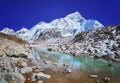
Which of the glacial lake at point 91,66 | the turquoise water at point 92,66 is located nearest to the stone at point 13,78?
the glacial lake at point 91,66

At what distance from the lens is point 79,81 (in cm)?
1952

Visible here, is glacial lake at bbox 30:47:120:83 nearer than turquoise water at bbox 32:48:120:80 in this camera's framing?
Yes

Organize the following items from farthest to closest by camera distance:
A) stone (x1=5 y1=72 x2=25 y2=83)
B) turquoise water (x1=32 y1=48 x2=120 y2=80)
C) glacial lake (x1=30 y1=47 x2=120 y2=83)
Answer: turquoise water (x1=32 y1=48 x2=120 y2=80), glacial lake (x1=30 y1=47 x2=120 y2=83), stone (x1=5 y1=72 x2=25 y2=83)

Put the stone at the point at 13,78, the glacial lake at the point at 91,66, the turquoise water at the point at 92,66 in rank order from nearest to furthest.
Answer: the stone at the point at 13,78, the glacial lake at the point at 91,66, the turquoise water at the point at 92,66

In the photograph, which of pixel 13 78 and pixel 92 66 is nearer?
pixel 13 78

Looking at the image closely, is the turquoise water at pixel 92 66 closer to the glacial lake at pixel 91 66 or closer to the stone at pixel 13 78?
the glacial lake at pixel 91 66

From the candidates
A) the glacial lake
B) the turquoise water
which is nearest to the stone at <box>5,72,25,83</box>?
the glacial lake

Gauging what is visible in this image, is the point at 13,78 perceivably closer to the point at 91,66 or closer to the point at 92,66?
the point at 91,66

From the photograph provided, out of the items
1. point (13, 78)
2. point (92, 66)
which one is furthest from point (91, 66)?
point (13, 78)

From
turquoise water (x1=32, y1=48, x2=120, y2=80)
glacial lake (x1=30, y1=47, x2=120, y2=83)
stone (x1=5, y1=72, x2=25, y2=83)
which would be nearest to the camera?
stone (x1=5, y1=72, x2=25, y2=83)

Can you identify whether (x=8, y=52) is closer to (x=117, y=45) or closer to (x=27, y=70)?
(x=27, y=70)

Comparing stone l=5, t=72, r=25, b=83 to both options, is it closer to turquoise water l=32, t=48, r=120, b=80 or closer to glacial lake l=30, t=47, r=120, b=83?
glacial lake l=30, t=47, r=120, b=83

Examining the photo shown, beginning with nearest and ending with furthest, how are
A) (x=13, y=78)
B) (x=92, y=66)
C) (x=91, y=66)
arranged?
(x=13, y=78)
(x=91, y=66)
(x=92, y=66)

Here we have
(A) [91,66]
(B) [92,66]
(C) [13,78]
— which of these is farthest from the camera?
(B) [92,66]
